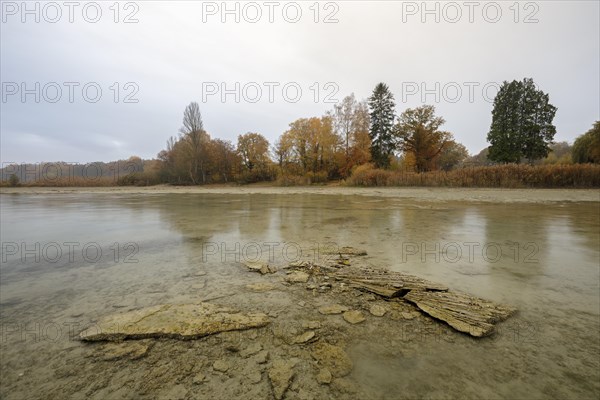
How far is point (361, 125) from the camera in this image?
3359cm

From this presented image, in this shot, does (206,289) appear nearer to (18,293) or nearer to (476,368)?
(18,293)

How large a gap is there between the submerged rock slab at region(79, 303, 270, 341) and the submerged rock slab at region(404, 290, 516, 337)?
57.3 inches

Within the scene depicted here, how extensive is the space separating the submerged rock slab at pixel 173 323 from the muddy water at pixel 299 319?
0.31ft

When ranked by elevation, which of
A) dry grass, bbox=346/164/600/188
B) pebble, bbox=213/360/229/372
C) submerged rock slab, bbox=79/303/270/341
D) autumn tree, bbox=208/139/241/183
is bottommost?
pebble, bbox=213/360/229/372

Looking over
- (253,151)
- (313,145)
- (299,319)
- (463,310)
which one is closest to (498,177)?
(313,145)

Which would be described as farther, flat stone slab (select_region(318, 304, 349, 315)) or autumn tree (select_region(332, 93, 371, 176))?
autumn tree (select_region(332, 93, 371, 176))

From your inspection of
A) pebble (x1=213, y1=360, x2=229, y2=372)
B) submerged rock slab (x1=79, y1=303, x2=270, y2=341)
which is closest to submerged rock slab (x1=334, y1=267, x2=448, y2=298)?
submerged rock slab (x1=79, y1=303, x2=270, y2=341)

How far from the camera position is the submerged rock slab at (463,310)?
77.5 inches

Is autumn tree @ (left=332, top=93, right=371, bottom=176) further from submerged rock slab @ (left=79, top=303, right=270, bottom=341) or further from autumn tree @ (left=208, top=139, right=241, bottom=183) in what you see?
submerged rock slab @ (left=79, top=303, right=270, bottom=341)

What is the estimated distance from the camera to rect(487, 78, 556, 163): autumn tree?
31.6 metres

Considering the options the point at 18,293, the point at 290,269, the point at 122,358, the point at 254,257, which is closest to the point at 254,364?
the point at 122,358

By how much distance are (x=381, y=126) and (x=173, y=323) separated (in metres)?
34.0

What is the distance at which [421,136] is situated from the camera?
31.3 m

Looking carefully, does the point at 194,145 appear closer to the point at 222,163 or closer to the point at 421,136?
the point at 222,163
